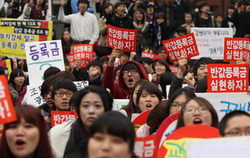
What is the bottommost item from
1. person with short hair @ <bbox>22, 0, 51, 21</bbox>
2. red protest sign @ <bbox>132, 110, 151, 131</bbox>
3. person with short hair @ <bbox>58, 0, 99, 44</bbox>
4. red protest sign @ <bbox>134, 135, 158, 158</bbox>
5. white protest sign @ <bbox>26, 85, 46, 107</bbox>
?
white protest sign @ <bbox>26, 85, 46, 107</bbox>

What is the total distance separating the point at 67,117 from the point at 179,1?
845cm

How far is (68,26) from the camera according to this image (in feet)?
42.4

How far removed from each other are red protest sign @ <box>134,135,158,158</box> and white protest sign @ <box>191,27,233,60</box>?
25.7ft

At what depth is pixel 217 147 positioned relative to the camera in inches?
124

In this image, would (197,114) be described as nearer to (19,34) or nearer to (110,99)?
(110,99)

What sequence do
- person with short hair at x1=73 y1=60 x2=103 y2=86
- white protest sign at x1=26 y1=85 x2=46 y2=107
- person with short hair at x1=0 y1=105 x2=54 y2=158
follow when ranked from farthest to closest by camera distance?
person with short hair at x1=73 y1=60 x2=103 y2=86
white protest sign at x1=26 y1=85 x2=46 y2=107
person with short hair at x1=0 y1=105 x2=54 y2=158

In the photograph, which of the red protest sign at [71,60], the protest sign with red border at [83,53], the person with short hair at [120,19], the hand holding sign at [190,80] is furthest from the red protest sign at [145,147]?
the person with short hair at [120,19]

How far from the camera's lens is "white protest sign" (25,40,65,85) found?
897cm

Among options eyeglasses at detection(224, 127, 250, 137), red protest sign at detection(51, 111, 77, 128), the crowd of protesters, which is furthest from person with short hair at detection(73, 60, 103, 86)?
eyeglasses at detection(224, 127, 250, 137)

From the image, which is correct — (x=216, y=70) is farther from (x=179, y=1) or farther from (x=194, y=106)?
(x=179, y=1)

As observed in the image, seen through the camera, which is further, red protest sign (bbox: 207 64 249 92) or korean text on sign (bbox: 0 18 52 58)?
korean text on sign (bbox: 0 18 52 58)

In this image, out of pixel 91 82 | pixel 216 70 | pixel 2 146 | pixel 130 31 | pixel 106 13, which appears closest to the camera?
pixel 2 146

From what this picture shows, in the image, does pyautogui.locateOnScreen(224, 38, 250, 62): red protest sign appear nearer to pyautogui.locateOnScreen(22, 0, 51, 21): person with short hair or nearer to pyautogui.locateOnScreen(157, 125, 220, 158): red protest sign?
pyautogui.locateOnScreen(157, 125, 220, 158): red protest sign

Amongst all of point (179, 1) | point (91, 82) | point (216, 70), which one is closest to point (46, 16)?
point (179, 1)
